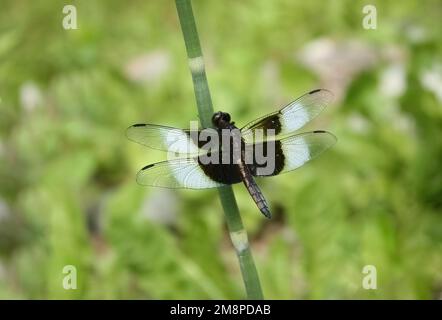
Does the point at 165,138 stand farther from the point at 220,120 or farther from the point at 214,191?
the point at 214,191

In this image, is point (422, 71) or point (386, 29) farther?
point (386, 29)

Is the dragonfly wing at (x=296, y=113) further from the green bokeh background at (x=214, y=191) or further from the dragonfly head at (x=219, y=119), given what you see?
the green bokeh background at (x=214, y=191)

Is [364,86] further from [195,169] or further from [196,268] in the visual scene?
[195,169]

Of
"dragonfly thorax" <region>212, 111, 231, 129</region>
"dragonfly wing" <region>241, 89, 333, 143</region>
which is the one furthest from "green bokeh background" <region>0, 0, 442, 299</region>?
"dragonfly thorax" <region>212, 111, 231, 129</region>

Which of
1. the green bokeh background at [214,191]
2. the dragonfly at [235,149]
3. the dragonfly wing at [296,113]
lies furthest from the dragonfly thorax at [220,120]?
the green bokeh background at [214,191]

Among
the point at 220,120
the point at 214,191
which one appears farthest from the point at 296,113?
the point at 214,191

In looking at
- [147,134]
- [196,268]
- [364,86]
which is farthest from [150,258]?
[364,86]
